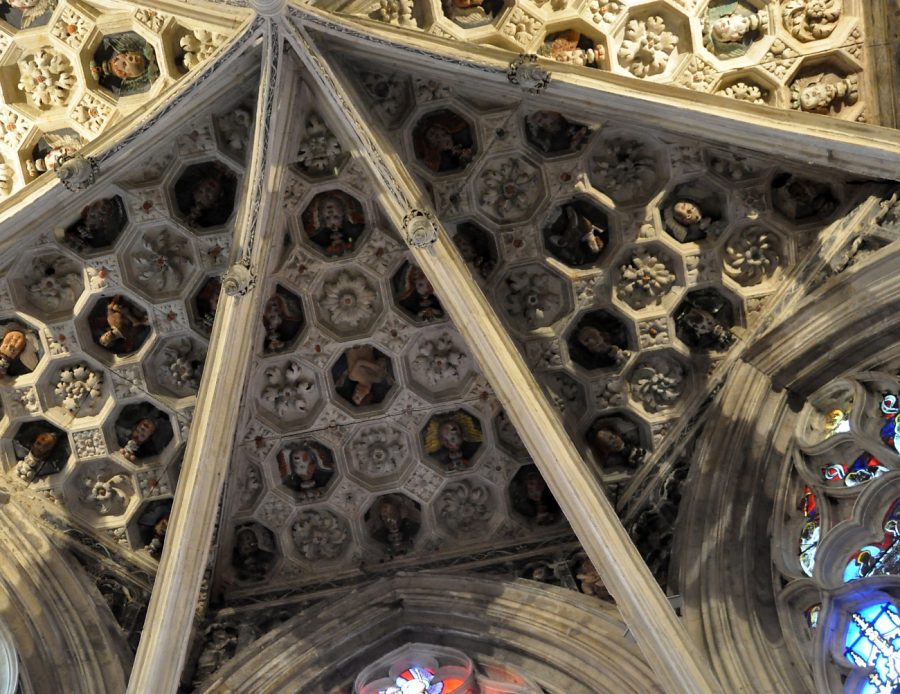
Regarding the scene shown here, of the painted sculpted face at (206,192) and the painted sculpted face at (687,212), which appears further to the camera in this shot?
the painted sculpted face at (206,192)

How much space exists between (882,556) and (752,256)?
10.1 feet

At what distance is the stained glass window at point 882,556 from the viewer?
8.90 meters

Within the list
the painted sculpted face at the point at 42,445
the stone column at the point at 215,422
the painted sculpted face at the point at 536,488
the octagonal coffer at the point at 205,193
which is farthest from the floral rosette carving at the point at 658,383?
the painted sculpted face at the point at 42,445

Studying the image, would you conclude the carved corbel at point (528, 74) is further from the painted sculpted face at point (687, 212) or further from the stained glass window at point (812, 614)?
the stained glass window at point (812, 614)

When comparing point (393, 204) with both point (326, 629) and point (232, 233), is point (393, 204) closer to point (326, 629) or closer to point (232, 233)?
point (232, 233)

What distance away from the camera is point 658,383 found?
36.3 feet

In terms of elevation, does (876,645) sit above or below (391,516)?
below

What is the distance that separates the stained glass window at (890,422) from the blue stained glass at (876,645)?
1.28m

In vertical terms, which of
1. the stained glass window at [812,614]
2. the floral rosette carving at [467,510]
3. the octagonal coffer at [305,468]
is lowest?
the stained glass window at [812,614]

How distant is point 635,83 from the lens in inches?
393

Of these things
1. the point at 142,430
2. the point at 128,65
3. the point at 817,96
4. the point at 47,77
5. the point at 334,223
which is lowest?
the point at 817,96

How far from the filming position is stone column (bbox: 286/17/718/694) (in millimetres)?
8844

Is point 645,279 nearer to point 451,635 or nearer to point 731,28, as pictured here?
point 731,28

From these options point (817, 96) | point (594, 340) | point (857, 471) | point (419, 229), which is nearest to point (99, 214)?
point (419, 229)
